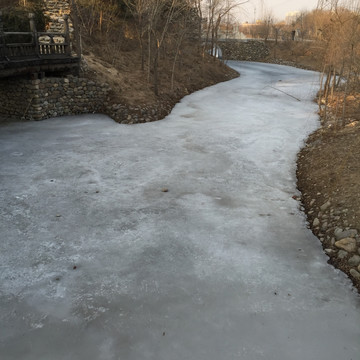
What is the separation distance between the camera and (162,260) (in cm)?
A: 505

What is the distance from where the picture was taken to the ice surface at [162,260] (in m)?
3.69

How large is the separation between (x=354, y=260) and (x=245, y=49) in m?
38.5

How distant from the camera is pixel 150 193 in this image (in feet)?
23.8

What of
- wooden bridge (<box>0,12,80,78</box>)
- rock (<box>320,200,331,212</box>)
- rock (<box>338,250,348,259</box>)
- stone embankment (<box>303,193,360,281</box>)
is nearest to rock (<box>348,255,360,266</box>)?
stone embankment (<box>303,193,360,281</box>)

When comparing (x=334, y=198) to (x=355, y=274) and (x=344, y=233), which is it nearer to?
(x=344, y=233)

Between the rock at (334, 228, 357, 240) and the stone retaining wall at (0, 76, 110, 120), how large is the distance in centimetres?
1127

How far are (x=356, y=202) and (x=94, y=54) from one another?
47.9 ft

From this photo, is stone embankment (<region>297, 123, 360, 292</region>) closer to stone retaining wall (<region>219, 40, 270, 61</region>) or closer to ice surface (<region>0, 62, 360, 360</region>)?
ice surface (<region>0, 62, 360, 360</region>)

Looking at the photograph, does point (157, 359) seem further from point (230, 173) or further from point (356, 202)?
point (230, 173)

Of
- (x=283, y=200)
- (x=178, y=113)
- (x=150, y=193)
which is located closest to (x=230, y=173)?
(x=283, y=200)

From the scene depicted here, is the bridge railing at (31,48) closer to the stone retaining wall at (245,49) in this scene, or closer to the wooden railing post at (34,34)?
the wooden railing post at (34,34)

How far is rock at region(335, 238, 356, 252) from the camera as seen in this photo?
5061 mm

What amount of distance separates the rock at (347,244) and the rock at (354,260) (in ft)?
0.46

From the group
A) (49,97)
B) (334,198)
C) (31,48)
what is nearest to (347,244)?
(334,198)
